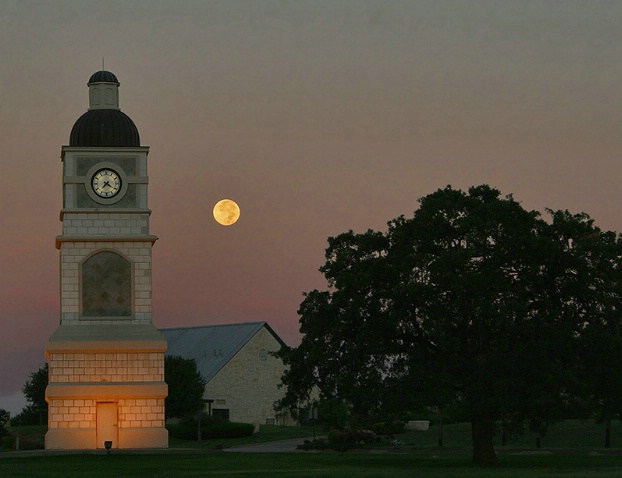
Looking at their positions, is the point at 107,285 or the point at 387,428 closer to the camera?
the point at 107,285

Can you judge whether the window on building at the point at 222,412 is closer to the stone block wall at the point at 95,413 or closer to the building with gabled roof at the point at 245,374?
the building with gabled roof at the point at 245,374

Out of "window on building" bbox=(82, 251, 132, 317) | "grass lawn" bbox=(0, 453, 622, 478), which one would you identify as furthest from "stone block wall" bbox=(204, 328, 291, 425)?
"grass lawn" bbox=(0, 453, 622, 478)

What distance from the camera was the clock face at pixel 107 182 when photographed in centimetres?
7206

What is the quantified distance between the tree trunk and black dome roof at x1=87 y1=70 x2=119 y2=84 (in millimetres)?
31994

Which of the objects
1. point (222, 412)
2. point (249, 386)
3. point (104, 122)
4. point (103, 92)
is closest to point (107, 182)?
point (104, 122)

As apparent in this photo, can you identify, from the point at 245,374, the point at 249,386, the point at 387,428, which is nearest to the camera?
the point at 387,428

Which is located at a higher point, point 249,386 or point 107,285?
point 107,285

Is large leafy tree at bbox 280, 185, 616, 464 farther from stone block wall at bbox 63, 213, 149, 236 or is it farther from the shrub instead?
the shrub

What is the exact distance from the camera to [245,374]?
101688 mm

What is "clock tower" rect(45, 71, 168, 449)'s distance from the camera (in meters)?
69.7

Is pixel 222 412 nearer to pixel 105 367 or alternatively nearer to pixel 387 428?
pixel 387 428

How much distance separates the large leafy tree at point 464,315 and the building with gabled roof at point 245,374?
149 feet

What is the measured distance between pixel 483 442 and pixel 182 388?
149ft

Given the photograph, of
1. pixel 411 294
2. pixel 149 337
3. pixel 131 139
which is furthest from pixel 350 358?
pixel 131 139
